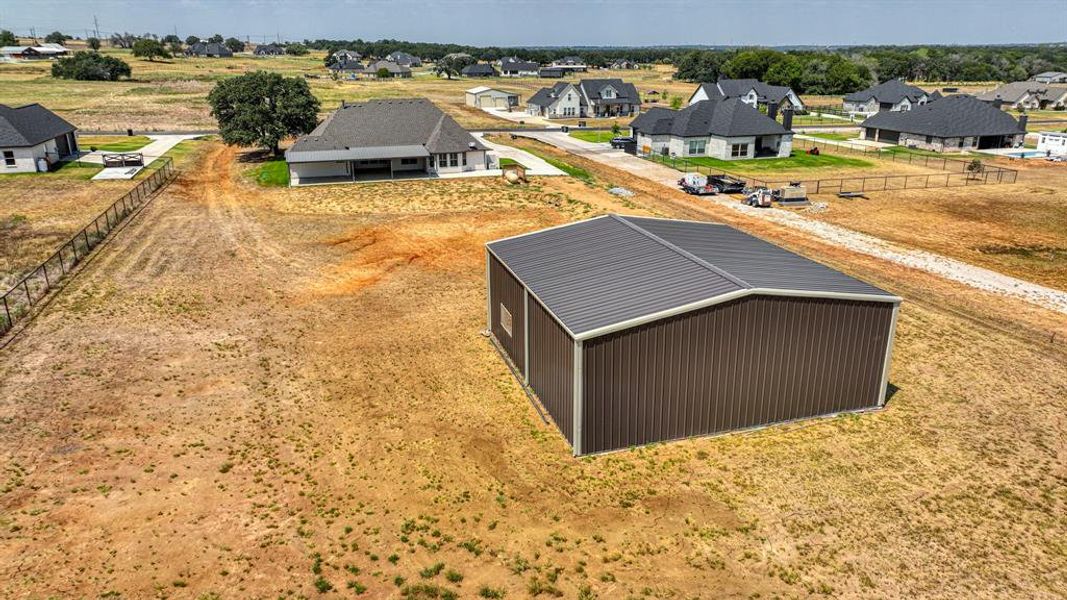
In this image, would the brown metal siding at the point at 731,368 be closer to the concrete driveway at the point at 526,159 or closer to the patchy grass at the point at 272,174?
the concrete driveway at the point at 526,159

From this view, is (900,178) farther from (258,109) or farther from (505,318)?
(258,109)

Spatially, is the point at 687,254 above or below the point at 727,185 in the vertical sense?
above

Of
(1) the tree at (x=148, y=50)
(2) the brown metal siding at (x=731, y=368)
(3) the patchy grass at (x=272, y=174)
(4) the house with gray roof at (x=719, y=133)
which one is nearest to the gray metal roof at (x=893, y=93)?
(4) the house with gray roof at (x=719, y=133)

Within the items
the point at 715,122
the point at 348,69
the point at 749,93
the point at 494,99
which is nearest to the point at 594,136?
the point at 715,122

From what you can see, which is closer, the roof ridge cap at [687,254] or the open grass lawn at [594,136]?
the roof ridge cap at [687,254]

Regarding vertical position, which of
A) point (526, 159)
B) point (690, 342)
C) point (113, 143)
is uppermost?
point (113, 143)

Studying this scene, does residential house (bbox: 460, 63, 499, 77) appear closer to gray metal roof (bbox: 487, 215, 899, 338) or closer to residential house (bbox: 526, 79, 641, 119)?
residential house (bbox: 526, 79, 641, 119)
